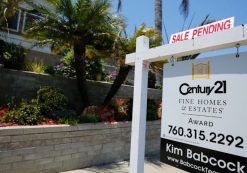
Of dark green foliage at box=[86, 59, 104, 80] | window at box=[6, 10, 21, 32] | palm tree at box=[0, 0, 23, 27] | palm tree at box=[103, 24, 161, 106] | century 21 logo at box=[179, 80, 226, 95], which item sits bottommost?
century 21 logo at box=[179, 80, 226, 95]

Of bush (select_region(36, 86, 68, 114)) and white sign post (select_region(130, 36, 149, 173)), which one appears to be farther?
bush (select_region(36, 86, 68, 114))

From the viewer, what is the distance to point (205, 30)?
9.51ft

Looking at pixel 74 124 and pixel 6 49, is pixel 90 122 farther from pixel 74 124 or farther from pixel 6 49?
pixel 6 49

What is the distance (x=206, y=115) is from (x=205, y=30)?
3.10 ft

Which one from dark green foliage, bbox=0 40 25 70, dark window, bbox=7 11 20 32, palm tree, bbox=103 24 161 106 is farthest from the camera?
dark window, bbox=7 11 20 32

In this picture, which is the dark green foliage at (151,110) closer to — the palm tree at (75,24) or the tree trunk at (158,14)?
the palm tree at (75,24)

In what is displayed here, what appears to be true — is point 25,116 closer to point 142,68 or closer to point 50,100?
point 50,100

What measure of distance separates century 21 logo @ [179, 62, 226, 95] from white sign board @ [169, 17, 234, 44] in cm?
39

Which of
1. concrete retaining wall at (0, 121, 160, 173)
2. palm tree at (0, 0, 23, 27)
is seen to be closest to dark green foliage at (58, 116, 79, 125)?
concrete retaining wall at (0, 121, 160, 173)

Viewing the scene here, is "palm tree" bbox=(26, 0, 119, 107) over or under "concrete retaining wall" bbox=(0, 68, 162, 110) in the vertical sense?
over

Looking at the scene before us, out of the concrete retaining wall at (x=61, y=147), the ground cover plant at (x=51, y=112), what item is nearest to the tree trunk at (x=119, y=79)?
the ground cover plant at (x=51, y=112)

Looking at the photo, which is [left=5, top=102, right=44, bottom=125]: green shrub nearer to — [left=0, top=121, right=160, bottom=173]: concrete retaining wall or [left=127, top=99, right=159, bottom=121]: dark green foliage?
[left=0, top=121, right=160, bottom=173]: concrete retaining wall

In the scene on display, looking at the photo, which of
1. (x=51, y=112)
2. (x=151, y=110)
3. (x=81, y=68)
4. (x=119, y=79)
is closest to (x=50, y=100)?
(x=51, y=112)

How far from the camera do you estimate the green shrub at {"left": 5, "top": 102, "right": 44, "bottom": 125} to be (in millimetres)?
6219
